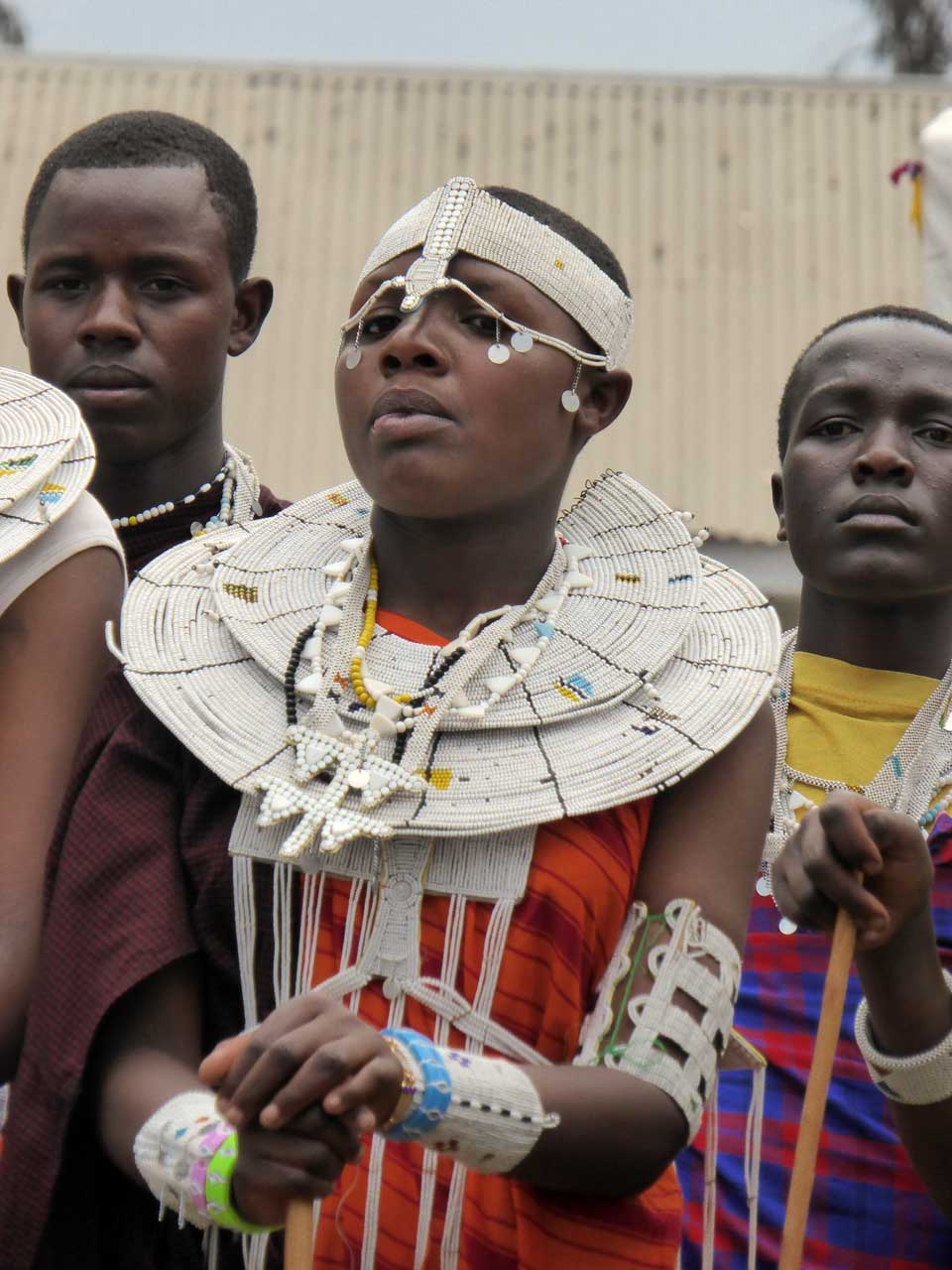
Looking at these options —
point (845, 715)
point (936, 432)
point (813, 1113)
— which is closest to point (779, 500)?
point (936, 432)

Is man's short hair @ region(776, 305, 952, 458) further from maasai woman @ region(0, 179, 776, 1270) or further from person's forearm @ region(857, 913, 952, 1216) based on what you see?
person's forearm @ region(857, 913, 952, 1216)

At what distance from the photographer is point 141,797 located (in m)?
2.31

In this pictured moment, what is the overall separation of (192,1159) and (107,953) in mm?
326

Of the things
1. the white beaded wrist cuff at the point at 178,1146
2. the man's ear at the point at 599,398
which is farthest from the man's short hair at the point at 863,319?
the white beaded wrist cuff at the point at 178,1146

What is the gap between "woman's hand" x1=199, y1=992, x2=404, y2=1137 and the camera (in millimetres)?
1802

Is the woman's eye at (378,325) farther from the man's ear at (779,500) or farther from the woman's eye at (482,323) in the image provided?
the man's ear at (779,500)

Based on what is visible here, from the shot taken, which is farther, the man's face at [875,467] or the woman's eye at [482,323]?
the man's face at [875,467]

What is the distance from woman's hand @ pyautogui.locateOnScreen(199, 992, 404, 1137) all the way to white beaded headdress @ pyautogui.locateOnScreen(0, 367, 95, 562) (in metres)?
0.86

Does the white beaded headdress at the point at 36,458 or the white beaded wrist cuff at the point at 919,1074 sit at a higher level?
the white beaded headdress at the point at 36,458

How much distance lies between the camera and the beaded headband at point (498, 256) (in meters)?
2.50

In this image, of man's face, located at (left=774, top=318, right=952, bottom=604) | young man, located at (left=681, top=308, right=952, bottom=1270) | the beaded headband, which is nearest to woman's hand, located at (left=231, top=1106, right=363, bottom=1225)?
young man, located at (left=681, top=308, right=952, bottom=1270)

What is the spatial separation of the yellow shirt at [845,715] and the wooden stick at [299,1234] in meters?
1.37

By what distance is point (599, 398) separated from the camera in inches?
105

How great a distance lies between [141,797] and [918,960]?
3.59ft
